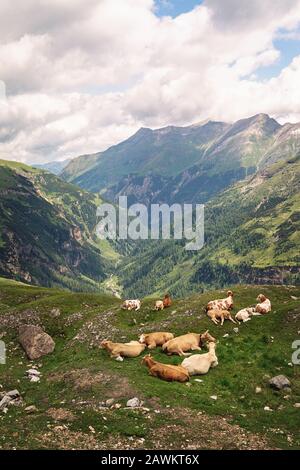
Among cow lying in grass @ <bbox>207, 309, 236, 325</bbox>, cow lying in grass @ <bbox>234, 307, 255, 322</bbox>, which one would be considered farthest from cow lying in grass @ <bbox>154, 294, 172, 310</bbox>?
cow lying in grass @ <bbox>234, 307, 255, 322</bbox>

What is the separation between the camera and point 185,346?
119 feet

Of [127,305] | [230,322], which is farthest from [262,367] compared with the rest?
[127,305]

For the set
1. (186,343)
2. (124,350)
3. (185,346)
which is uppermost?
(186,343)

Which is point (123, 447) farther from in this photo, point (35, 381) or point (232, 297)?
point (232, 297)

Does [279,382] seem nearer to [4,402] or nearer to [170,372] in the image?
[170,372]

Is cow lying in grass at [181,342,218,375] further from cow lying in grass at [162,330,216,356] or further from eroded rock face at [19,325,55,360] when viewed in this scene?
eroded rock face at [19,325,55,360]

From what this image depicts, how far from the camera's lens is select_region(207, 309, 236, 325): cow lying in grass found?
42250 mm

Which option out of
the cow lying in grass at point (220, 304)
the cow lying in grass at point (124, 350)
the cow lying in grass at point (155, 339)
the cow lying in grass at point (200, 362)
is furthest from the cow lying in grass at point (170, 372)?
the cow lying in grass at point (220, 304)

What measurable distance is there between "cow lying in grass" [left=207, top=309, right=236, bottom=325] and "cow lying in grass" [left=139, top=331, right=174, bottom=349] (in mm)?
5901

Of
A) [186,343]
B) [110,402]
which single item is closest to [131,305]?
[186,343]

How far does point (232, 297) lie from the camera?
50.3 meters

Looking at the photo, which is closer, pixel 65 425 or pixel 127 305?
pixel 65 425

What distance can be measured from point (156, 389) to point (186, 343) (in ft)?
28.0
